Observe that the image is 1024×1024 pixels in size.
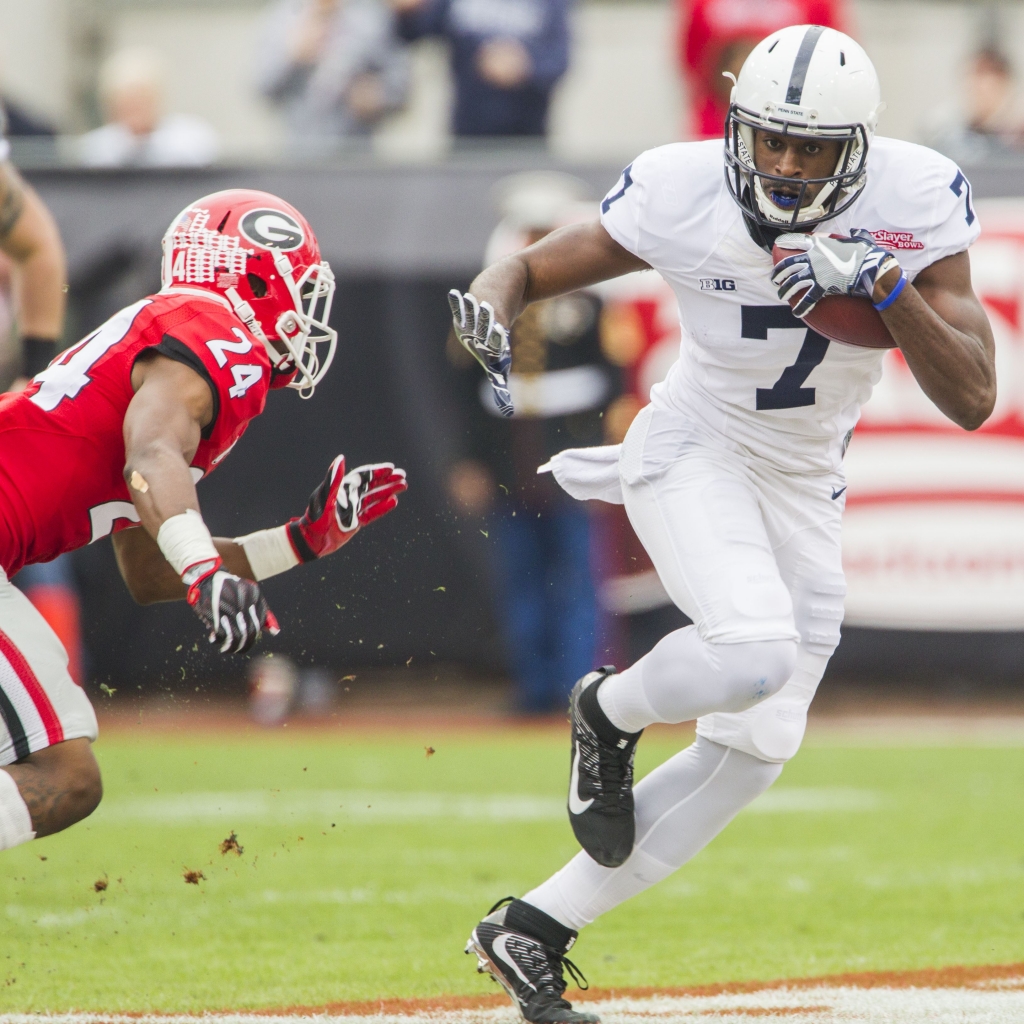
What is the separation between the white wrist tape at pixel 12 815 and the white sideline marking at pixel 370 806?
9.24 ft

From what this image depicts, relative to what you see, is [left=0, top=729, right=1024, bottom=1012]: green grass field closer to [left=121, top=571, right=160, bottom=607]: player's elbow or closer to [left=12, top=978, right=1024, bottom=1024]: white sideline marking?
[left=12, top=978, right=1024, bottom=1024]: white sideline marking

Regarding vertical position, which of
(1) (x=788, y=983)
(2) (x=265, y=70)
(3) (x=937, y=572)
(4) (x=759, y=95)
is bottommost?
(3) (x=937, y=572)

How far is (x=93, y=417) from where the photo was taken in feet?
10.7

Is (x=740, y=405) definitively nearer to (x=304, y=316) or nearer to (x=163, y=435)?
(x=304, y=316)

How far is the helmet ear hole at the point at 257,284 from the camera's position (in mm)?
3469

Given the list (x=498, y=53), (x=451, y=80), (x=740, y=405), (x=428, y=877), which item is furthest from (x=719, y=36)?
(x=740, y=405)

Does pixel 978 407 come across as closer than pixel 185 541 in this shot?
No

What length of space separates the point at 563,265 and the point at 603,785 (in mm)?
1112

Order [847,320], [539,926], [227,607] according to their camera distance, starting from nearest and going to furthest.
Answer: [227,607] → [847,320] → [539,926]

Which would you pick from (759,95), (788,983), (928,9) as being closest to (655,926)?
(788,983)

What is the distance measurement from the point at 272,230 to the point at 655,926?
2.24 m

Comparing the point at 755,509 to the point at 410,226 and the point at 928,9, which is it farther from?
the point at 928,9

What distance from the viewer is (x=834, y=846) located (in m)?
5.57

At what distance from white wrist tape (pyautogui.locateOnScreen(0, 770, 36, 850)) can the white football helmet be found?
1.80 meters
